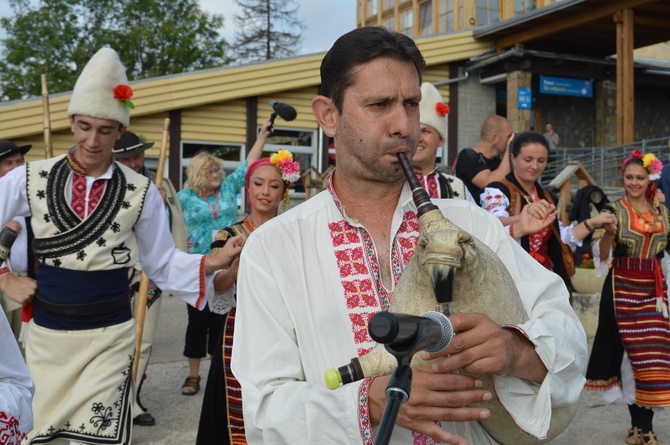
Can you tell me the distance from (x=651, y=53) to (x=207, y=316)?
25594 mm

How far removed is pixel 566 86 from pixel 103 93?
1494cm

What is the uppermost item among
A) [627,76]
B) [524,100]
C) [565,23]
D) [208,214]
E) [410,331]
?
[565,23]

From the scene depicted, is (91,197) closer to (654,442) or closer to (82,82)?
(82,82)

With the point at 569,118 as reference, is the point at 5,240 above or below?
below

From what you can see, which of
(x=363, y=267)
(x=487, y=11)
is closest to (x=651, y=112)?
(x=487, y=11)

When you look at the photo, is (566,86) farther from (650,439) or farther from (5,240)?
(5,240)

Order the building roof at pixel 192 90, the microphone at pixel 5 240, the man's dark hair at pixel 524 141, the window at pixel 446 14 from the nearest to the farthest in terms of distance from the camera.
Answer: the microphone at pixel 5 240 → the man's dark hair at pixel 524 141 → the building roof at pixel 192 90 → the window at pixel 446 14

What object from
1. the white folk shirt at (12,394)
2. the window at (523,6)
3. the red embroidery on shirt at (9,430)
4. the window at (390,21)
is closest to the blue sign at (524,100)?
the window at (523,6)

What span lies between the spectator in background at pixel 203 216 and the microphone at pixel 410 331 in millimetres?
5000

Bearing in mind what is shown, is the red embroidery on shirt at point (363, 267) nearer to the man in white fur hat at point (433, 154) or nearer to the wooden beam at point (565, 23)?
the man in white fur hat at point (433, 154)

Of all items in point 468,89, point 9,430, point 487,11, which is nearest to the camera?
point 9,430

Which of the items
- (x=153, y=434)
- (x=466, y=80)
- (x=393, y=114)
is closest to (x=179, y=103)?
(x=466, y=80)

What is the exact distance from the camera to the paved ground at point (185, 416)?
5.33 m

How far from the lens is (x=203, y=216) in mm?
7027
